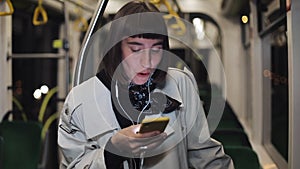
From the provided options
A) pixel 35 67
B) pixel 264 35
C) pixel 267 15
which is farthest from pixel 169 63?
pixel 35 67

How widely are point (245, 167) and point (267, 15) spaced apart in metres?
1.27

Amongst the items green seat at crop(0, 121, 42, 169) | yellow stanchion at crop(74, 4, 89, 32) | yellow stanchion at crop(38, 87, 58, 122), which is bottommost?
green seat at crop(0, 121, 42, 169)

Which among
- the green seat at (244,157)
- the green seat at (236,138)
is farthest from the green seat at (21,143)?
the green seat at (244,157)

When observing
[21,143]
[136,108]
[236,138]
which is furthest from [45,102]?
[136,108]

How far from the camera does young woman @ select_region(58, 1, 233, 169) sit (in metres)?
1.10

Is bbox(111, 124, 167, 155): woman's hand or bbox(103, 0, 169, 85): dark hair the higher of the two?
bbox(103, 0, 169, 85): dark hair

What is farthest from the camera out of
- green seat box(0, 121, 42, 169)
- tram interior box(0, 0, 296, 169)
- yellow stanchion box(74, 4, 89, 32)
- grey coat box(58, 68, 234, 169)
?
yellow stanchion box(74, 4, 89, 32)

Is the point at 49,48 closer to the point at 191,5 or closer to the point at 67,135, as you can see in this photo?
the point at 191,5

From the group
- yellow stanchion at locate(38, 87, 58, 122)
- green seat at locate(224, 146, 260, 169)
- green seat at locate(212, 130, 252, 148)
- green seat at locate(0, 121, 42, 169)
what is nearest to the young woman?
green seat at locate(224, 146, 260, 169)

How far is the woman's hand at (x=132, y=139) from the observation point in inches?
40.9

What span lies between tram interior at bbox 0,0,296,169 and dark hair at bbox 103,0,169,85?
0.08m

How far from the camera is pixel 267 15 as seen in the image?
8.30 feet

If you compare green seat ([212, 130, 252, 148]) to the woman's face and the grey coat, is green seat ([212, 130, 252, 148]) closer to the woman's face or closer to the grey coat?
the grey coat

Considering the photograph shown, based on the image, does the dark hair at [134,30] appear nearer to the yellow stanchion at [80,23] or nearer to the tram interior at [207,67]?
the tram interior at [207,67]
